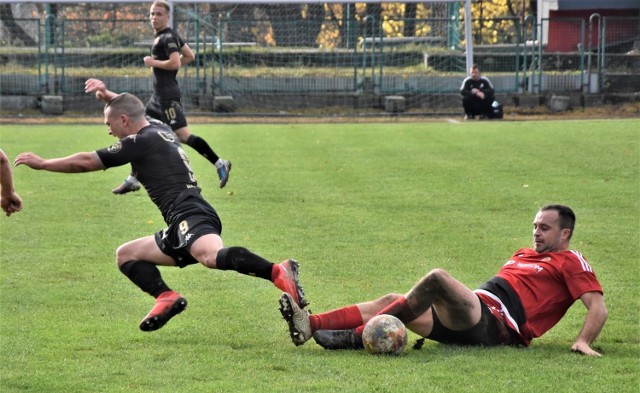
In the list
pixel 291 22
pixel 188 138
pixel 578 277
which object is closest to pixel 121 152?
pixel 578 277

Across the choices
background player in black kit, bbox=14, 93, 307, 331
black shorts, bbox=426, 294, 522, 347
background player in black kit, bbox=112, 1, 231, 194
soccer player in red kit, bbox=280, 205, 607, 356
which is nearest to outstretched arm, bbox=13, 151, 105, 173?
background player in black kit, bbox=14, 93, 307, 331

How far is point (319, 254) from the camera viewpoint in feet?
37.2

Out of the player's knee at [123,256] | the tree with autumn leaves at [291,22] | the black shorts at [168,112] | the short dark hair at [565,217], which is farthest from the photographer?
the tree with autumn leaves at [291,22]

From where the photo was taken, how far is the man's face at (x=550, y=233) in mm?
7848

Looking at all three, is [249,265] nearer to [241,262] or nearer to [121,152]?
[241,262]

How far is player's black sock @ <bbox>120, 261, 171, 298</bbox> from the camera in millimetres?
8112

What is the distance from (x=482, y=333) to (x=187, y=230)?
213 centimetres

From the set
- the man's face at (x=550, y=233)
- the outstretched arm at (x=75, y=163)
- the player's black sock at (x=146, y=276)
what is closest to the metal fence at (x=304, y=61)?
the player's black sock at (x=146, y=276)

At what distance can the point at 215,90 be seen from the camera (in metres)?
34.4

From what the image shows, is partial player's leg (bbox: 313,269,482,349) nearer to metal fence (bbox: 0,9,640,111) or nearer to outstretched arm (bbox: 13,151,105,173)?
outstretched arm (bbox: 13,151,105,173)

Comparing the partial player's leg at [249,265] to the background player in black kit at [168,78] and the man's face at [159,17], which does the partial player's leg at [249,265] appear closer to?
the background player in black kit at [168,78]

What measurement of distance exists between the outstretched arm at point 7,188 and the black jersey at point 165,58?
6.95 meters

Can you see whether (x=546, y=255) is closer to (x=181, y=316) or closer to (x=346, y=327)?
(x=346, y=327)

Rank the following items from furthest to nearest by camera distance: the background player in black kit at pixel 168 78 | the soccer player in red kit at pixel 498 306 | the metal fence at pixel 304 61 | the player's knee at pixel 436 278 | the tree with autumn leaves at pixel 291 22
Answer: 1. the tree with autumn leaves at pixel 291 22
2. the metal fence at pixel 304 61
3. the background player in black kit at pixel 168 78
4. the soccer player in red kit at pixel 498 306
5. the player's knee at pixel 436 278
